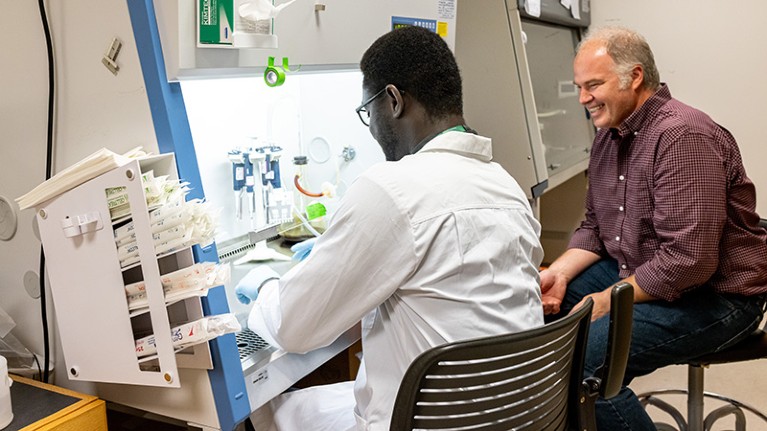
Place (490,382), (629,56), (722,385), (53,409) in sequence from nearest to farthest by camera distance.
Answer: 1. (490,382)
2. (53,409)
3. (629,56)
4. (722,385)

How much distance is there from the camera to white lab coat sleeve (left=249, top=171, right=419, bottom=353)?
46.3 inches

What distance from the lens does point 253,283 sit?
1486 millimetres

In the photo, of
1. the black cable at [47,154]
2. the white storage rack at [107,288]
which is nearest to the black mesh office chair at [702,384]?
the white storage rack at [107,288]

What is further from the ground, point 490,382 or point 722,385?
point 490,382

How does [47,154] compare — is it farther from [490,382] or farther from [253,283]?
[490,382]

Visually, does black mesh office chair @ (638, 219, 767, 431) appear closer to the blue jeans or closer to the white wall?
the blue jeans

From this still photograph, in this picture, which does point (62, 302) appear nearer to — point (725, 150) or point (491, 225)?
point (491, 225)

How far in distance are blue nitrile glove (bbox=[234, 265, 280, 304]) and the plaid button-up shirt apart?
3.25ft

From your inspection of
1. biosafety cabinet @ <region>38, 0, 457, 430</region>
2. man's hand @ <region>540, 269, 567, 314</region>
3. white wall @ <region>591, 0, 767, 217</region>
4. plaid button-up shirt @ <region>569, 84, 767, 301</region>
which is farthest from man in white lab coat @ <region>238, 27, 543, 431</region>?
white wall @ <region>591, 0, 767, 217</region>

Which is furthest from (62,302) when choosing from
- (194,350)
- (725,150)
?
(725,150)

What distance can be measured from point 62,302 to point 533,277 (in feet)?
2.98

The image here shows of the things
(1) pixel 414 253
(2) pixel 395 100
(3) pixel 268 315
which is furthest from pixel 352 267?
(2) pixel 395 100

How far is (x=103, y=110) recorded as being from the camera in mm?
1311

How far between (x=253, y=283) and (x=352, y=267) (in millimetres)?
379
